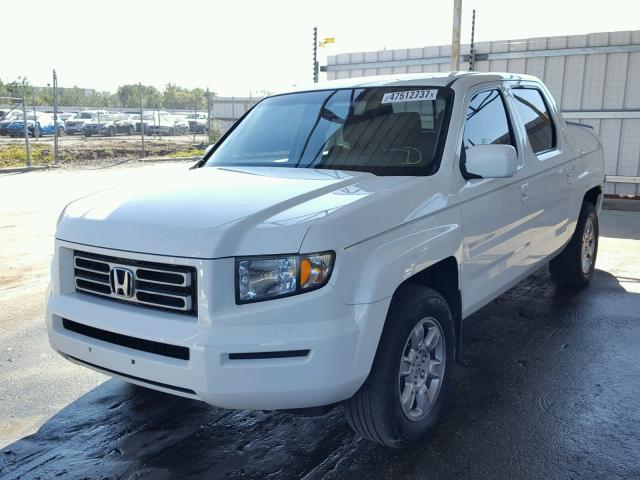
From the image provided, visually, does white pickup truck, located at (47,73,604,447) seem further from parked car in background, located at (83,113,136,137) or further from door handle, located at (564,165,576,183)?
parked car in background, located at (83,113,136,137)

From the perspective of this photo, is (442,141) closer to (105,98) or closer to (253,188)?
(253,188)

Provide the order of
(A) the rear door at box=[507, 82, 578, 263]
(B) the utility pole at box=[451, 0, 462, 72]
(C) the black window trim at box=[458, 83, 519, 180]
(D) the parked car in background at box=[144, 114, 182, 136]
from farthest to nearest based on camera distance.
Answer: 1. (D) the parked car in background at box=[144, 114, 182, 136]
2. (B) the utility pole at box=[451, 0, 462, 72]
3. (A) the rear door at box=[507, 82, 578, 263]
4. (C) the black window trim at box=[458, 83, 519, 180]

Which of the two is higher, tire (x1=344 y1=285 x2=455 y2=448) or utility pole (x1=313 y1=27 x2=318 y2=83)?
utility pole (x1=313 y1=27 x2=318 y2=83)

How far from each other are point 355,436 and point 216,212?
145 cm

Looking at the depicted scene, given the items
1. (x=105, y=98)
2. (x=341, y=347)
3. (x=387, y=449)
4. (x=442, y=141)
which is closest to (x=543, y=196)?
(x=442, y=141)

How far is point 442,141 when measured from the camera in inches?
146

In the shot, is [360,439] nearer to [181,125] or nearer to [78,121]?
[78,121]

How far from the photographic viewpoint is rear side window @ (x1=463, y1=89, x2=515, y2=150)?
157 inches

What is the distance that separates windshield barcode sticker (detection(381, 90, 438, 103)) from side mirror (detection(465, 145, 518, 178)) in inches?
21.6

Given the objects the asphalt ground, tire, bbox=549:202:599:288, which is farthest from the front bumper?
tire, bbox=549:202:599:288

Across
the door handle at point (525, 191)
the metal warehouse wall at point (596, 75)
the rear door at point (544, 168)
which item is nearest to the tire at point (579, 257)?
the rear door at point (544, 168)

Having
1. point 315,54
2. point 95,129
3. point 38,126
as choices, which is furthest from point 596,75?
point 95,129

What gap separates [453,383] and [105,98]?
58.7 metres

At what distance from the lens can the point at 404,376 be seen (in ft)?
10.6
